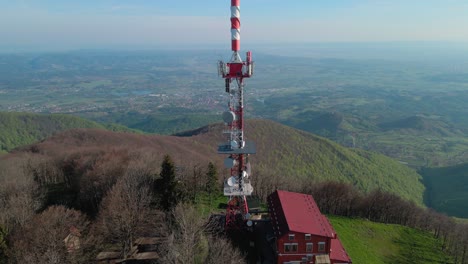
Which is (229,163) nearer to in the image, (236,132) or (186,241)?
(236,132)

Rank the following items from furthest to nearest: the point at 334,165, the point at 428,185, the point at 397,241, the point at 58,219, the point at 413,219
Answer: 1. the point at 428,185
2. the point at 334,165
3. the point at 413,219
4. the point at 397,241
5. the point at 58,219

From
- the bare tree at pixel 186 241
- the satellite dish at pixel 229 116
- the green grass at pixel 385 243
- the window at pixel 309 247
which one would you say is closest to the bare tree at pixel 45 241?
the bare tree at pixel 186 241

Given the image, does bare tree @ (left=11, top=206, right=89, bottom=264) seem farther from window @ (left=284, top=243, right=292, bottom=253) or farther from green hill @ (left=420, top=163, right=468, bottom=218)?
green hill @ (left=420, top=163, right=468, bottom=218)

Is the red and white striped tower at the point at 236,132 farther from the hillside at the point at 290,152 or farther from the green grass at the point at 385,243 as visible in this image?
the hillside at the point at 290,152

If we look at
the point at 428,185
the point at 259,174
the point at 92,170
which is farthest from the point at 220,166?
the point at 428,185

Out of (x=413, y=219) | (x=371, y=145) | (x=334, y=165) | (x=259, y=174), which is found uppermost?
(x=259, y=174)

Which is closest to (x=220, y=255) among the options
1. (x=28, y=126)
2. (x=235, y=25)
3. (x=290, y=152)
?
(x=235, y=25)

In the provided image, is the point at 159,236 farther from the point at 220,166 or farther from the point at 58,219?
the point at 220,166
